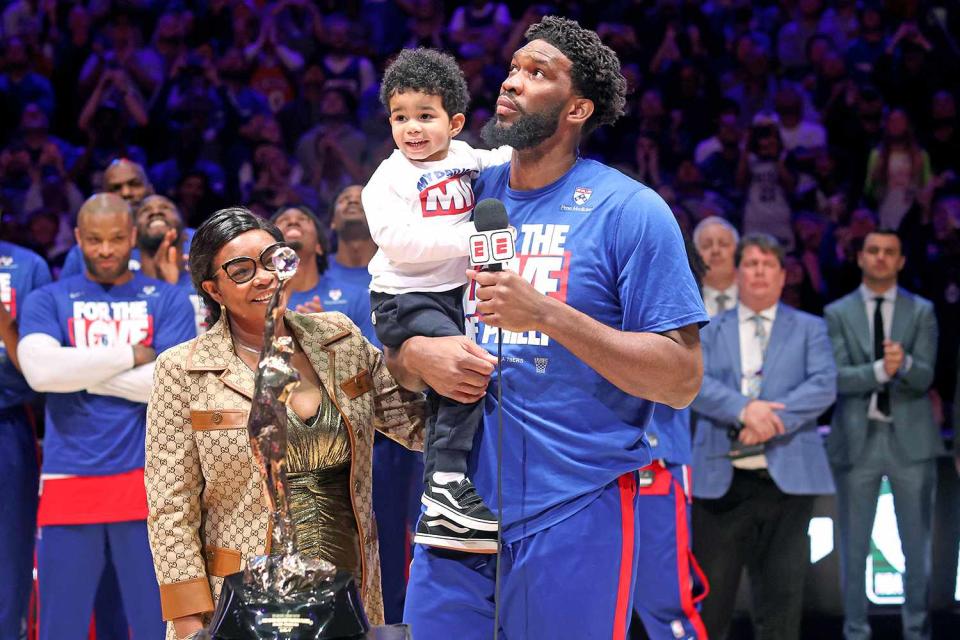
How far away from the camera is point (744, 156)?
888 cm

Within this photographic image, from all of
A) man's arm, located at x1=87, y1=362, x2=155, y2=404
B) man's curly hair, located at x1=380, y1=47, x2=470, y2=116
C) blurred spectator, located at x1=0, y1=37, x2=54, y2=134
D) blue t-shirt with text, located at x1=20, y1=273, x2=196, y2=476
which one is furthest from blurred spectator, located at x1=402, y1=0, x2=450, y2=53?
man's curly hair, located at x1=380, y1=47, x2=470, y2=116

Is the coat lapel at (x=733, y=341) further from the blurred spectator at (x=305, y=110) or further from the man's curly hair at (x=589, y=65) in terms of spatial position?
the blurred spectator at (x=305, y=110)

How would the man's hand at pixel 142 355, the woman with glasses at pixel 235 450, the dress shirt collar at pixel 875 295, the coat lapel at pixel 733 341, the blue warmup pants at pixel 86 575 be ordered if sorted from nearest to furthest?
the woman with glasses at pixel 235 450, the blue warmup pants at pixel 86 575, the man's hand at pixel 142 355, the coat lapel at pixel 733 341, the dress shirt collar at pixel 875 295

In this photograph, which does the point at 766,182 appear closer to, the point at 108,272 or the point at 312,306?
the point at 312,306

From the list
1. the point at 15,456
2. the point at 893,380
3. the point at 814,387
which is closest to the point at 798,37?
the point at 893,380

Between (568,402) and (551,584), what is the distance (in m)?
0.42

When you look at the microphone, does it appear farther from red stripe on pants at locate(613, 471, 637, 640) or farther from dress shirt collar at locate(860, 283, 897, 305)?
dress shirt collar at locate(860, 283, 897, 305)

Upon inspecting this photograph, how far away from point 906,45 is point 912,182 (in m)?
1.34

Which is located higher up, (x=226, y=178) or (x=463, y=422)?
(x=226, y=178)

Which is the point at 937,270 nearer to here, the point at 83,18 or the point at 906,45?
the point at 906,45

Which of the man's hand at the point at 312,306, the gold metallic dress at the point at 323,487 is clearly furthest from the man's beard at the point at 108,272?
the gold metallic dress at the point at 323,487

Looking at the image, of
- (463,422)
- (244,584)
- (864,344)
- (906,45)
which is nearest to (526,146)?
(463,422)

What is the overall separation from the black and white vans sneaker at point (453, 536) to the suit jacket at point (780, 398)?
10.4 feet

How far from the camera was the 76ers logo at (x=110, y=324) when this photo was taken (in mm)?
5277
